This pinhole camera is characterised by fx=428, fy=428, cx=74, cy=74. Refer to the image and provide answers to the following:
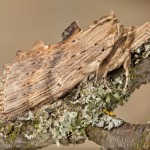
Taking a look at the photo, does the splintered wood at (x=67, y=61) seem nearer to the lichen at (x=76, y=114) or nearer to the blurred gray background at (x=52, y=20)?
the lichen at (x=76, y=114)

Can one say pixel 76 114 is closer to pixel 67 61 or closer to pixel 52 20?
pixel 67 61

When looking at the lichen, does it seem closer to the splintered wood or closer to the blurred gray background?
the splintered wood

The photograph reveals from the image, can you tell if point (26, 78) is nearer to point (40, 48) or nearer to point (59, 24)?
point (40, 48)

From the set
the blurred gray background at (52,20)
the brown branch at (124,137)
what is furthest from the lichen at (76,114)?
the blurred gray background at (52,20)

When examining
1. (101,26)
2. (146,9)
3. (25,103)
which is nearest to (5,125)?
(25,103)

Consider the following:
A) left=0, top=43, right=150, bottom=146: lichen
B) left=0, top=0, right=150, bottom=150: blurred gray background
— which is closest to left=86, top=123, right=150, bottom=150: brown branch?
left=0, top=43, right=150, bottom=146: lichen

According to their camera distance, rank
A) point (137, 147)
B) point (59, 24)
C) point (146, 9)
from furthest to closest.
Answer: point (146, 9), point (59, 24), point (137, 147)
